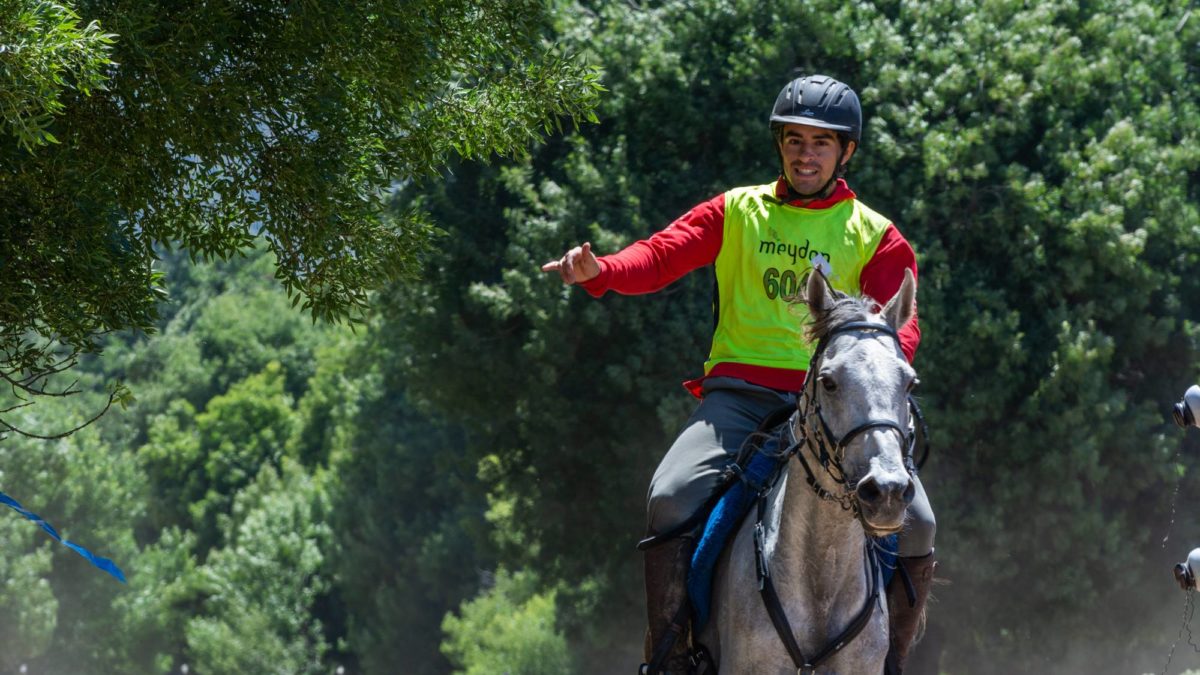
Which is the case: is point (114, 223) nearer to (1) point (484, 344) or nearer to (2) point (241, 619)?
(1) point (484, 344)

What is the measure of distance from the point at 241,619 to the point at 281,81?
50.3m

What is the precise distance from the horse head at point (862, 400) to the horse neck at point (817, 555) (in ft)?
0.61

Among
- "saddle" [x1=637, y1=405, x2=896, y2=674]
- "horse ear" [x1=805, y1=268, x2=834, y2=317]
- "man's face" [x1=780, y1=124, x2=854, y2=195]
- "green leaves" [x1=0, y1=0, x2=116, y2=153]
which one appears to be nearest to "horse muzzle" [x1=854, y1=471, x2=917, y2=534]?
"horse ear" [x1=805, y1=268, x2=834, y2=317]

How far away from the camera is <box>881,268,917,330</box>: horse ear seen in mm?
6137

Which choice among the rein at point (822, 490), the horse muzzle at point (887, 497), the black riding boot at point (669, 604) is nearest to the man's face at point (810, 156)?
the rein at point (822, 490)

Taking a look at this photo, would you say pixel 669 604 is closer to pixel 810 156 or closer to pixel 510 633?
pixel 810 156

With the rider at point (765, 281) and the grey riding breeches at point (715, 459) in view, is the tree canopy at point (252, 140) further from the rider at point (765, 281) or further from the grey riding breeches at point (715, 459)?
the grey riding breeches at point (715, 459)

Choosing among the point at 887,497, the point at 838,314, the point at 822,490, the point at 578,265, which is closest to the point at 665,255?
the point at 578,265

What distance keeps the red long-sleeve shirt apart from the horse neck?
85 centimetres

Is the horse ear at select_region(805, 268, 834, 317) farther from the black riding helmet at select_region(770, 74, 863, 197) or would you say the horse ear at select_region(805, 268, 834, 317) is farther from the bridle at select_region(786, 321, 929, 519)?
the black riding helmet at select_region(770, 74, 863, 197)

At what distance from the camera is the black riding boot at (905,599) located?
22.8 feet

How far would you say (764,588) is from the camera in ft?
21.0

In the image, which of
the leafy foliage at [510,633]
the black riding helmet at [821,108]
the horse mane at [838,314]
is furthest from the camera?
the leafy foliage at [510,633]

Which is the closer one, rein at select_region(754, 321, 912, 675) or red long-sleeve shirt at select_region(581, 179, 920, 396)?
rein at select_region(754, 321, 912, 675)
